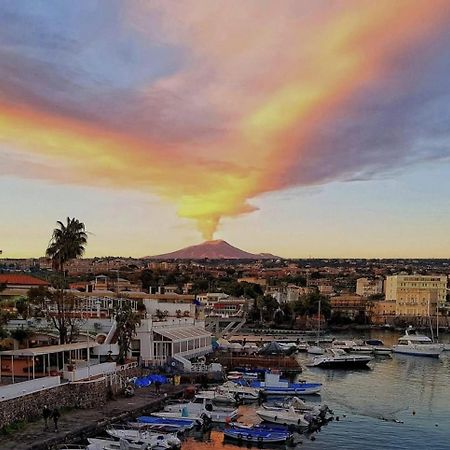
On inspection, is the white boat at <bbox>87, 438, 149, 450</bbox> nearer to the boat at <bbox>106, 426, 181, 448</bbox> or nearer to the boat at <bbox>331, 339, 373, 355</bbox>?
the boat at <bbox>106, 426, 181, 448</bbox>

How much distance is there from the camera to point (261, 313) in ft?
431

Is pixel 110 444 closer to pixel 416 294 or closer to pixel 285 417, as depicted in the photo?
pixel 285 417

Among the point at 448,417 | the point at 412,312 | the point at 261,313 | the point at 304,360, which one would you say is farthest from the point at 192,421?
the point at 412,312

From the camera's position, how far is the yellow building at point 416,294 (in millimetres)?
149000

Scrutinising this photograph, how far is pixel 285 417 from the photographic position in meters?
37.0

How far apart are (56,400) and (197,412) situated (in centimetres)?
823

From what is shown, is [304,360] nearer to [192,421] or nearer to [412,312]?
[192,421]

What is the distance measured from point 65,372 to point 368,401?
22.8 meters

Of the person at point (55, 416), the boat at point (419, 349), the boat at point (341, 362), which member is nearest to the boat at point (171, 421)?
the person at point (55, 416)

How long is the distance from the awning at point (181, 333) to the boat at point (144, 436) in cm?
1798

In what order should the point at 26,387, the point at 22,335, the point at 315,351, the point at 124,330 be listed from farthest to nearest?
the point at 315,351, the point at 124,330, the point at 22,335, the point at 26,387

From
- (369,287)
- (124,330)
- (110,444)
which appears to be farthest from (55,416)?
(369,287)

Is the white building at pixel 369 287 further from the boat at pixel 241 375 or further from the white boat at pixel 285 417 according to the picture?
the white boat at pixel 285 417

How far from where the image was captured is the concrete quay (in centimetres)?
2686
